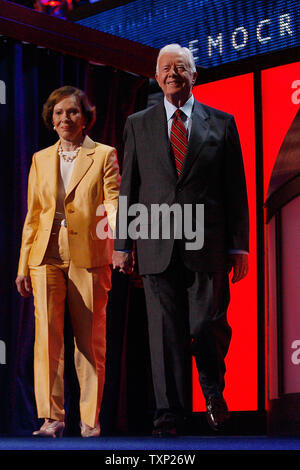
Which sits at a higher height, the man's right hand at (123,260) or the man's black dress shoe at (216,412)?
the man's right hand at (123,260)

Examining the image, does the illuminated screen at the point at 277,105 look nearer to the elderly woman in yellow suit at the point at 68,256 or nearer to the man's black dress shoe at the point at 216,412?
the elderly woman in yellow suit at the point at 68,256

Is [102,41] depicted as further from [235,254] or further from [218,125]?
[235,254]

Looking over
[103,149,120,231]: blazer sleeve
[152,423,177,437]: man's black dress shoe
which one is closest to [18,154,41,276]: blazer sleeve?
[103,149,120,231]: blazer sleeve

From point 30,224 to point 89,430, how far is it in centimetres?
109

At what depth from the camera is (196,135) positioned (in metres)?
3.93

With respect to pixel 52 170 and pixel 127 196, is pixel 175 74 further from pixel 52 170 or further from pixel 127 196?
pixel 52 170

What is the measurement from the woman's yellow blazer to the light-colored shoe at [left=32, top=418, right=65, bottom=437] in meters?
0.76

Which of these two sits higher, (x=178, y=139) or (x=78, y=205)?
(x=178, y=139)

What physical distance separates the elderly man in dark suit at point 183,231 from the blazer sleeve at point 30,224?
67 cm

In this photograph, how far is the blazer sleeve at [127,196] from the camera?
12.9 ft

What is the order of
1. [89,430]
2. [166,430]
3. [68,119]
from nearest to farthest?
1. [166,430]
2. [89,430]
3. [68,119]
